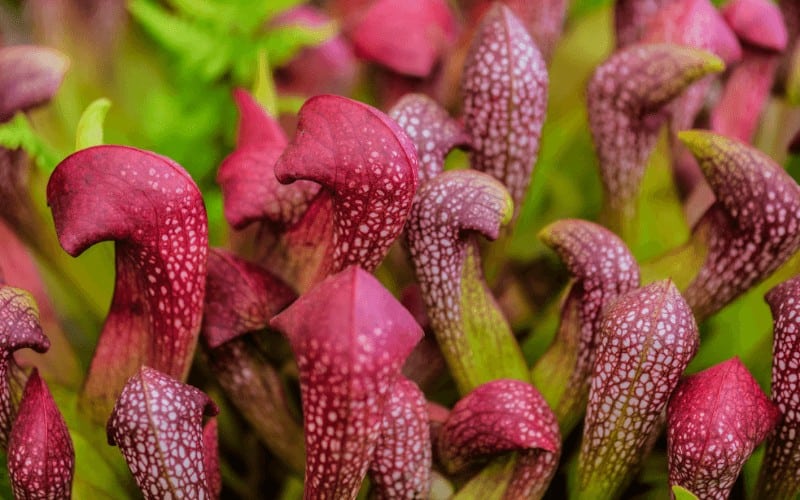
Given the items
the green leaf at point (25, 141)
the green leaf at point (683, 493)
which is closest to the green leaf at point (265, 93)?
the green leaf at point (25, 141)

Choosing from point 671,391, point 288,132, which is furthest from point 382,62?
point 671,391

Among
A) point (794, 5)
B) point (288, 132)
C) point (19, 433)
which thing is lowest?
point (19, 433)

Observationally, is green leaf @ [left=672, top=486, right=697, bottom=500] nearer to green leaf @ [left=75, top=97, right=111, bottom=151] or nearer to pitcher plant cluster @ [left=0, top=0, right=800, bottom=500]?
pitcher plant cluster @ [left=0, top=0, right=800, bottom=500]

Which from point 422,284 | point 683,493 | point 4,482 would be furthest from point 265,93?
point 683,493

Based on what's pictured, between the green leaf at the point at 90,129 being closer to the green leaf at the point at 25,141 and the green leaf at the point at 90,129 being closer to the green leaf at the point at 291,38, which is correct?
the green leaf at the point at 25,141

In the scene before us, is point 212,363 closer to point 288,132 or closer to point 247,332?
point 247,332

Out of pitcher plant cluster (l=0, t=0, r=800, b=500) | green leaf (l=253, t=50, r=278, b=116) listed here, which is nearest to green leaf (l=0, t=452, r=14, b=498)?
pitcher plant cluster (l=0, t=0, r=800, b=500)
